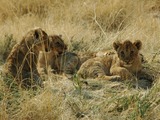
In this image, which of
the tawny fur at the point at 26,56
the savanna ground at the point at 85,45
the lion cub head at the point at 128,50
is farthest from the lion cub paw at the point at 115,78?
the tawny fur at the point at 26,56

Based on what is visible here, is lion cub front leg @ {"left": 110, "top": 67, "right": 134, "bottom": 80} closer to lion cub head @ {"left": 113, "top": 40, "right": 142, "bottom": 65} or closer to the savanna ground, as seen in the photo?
lion cub head @ {"left": 113, "top": 40, "right": 142, "bottom": 65}

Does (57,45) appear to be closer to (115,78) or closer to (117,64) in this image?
(117,64)

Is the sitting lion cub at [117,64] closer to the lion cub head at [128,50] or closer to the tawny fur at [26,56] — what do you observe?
the lion cub head at [128,50]

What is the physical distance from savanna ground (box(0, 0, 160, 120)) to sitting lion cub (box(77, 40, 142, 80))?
0.29 meters

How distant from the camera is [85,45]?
27.6 feet

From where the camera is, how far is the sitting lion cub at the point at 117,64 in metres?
6.49

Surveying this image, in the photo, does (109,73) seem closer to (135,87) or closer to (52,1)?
(135,87)

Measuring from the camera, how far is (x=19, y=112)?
15.3 ft

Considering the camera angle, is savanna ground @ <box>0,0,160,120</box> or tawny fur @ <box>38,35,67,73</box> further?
tawny fur @ <box>38,35,67,73</box>

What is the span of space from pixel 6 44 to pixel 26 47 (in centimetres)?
193

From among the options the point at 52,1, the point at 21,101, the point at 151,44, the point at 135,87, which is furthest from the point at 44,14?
the point at 21,101

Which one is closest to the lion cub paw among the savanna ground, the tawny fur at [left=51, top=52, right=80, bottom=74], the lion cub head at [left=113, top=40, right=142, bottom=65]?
the savanna ground

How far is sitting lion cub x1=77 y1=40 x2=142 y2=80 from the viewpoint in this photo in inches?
255

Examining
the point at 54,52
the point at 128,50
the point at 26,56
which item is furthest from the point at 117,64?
the point at 26,56
